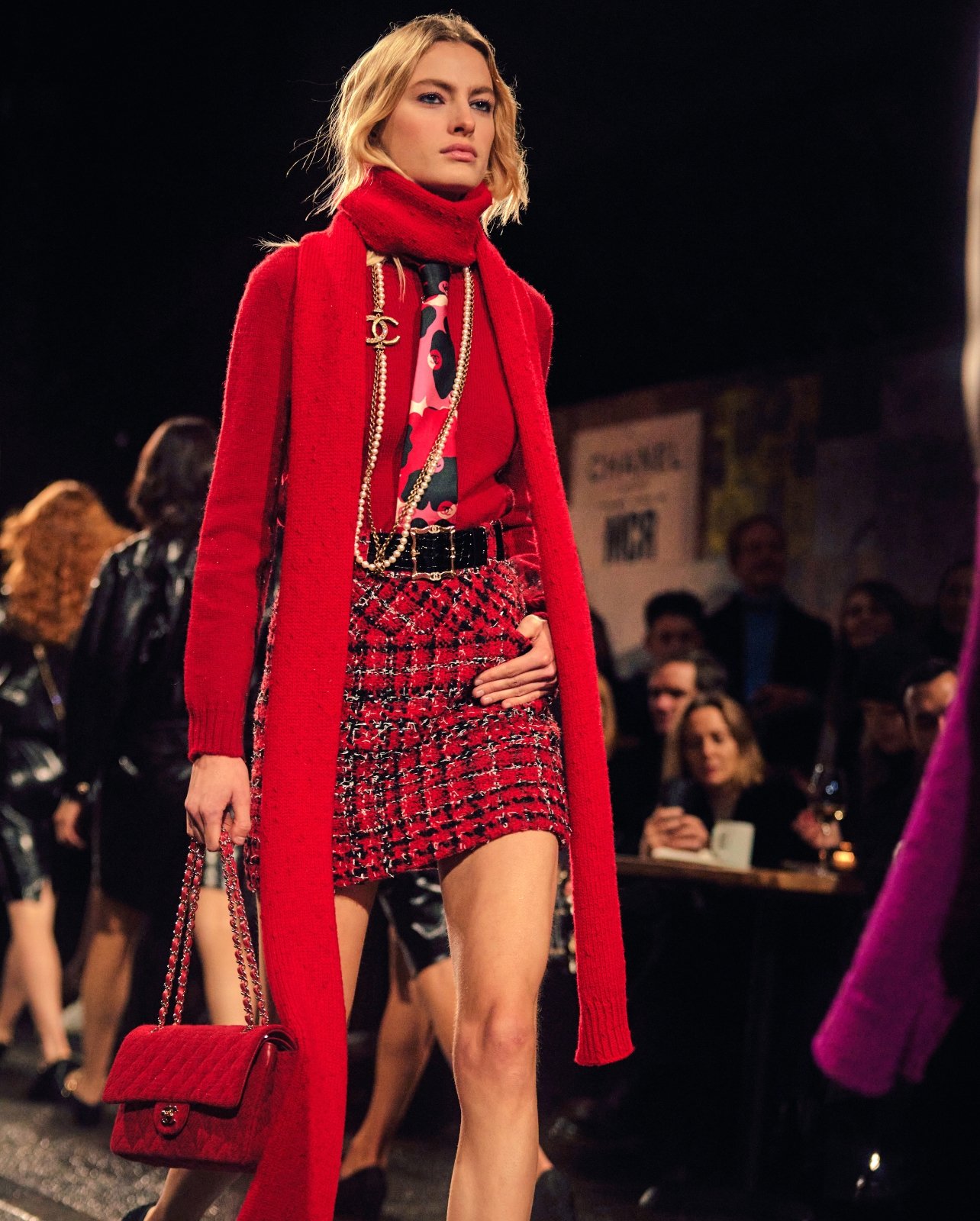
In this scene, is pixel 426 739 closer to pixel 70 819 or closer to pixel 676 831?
pixel 676 831

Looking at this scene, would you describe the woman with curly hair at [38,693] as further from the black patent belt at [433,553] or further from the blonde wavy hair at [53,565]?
the black patent belt at [433,553]

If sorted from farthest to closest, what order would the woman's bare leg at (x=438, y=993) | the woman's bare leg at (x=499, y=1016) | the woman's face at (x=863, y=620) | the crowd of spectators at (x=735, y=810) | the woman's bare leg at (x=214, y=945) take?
the woman's face at (x=863, y=620) < the woman's bare leg at (x=214, y=945) < the crowd of spectators at (x=735, y=810) < the woman's bare leg at (x=438, y=993) < the woman's bare leg at (x=499, y=1016)

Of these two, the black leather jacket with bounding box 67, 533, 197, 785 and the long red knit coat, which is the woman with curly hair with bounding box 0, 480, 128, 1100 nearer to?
the black leather jacket with bounding box 67, 533, 197, 785

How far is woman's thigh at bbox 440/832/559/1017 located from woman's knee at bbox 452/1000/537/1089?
0.04 ft

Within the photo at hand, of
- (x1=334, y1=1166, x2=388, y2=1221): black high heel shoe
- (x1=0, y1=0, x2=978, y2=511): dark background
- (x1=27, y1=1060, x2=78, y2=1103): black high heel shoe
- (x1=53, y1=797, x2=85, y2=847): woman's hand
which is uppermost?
(x1=0, y1=0, x2=978, y2=511): dark background

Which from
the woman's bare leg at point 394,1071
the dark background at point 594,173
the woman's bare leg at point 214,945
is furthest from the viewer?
the dark background at point 594,173

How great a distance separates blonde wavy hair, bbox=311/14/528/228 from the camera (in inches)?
89.5

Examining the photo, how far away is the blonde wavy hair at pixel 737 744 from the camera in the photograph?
4371mm

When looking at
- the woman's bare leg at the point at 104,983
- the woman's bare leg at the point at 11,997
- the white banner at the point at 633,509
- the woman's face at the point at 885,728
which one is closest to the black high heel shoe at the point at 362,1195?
the woman's bare leg at the point at 104,983

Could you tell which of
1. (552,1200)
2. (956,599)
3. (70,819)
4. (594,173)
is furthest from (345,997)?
(594,173)

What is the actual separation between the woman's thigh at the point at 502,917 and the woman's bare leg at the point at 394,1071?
1.31 meters

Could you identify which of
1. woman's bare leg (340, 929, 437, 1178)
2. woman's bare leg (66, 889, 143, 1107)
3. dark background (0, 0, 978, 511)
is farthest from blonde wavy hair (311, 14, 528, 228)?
woman's bare leg (66, 889, 143, 1107)

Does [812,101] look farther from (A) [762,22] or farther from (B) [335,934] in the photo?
(B) [335,934]

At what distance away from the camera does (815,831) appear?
3992 millimetres
